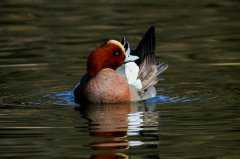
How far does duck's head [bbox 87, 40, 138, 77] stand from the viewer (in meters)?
14.1

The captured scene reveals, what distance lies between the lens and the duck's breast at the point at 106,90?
45.8 feet

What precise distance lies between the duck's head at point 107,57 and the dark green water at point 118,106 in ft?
1.87

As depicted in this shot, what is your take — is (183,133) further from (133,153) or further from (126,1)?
(126,1)

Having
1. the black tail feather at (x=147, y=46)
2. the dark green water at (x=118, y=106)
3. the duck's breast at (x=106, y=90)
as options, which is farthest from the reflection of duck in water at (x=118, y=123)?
the black tail feather at (x=147, y=46)

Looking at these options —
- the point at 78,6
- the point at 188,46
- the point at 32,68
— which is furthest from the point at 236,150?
the point at 78,6

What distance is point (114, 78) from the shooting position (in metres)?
14.1

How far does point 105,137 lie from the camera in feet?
37.3

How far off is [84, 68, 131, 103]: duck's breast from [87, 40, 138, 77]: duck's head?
12 cm

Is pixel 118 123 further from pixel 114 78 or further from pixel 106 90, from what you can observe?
pixel 114 78

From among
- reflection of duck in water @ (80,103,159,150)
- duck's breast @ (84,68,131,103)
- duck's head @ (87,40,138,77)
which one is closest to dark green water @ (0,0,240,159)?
reflection of duck in water @ (80,103,159,150)

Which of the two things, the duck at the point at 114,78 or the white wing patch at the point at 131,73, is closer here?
the duck at the point at 114,78

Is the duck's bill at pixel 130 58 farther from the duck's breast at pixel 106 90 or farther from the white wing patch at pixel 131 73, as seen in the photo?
the duck's breast at pixel 106 90

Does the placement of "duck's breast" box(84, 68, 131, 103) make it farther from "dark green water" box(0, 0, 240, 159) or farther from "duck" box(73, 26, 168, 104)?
"dark green water" box(0, 0, 240, 159)

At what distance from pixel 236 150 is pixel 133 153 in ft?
3.37
